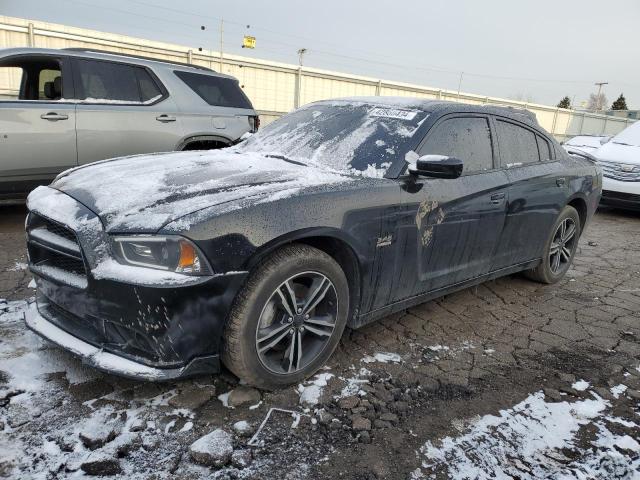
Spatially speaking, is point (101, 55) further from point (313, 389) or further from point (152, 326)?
point (313, 389)

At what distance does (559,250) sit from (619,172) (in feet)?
17.1

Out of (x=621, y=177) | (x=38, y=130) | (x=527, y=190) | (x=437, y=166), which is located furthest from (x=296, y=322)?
(x=621, y=177)

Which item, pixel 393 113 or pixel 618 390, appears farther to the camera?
pixel 393 113

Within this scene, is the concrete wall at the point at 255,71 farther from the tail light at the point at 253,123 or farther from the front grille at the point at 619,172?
the front grille at the point at 619,172

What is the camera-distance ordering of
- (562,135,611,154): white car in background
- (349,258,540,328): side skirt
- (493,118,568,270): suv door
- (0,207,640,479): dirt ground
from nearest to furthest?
1. (0,207,640,479): dirt ground
2. (349,258,540,328): side skirt
3. (493,118,568,270): suv door
4. (562,135,611,154): white car in background

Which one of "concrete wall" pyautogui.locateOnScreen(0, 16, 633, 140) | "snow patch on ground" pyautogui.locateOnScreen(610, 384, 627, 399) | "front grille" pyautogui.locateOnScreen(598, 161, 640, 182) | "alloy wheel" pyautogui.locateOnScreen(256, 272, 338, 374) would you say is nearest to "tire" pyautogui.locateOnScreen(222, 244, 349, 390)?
"alloy wheel" pyautogui.locateOnScreen(256, 272, 338, 374)

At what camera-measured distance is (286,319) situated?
2.65 meters

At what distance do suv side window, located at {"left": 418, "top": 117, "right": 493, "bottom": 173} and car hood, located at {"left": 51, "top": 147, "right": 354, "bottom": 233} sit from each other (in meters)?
0.79

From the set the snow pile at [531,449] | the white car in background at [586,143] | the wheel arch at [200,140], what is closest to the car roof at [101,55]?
the wheel arch at [200,140]

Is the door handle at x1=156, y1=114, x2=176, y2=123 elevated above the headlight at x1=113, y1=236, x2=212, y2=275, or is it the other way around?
the door handle at x1=156, y1=114, x2=176, y2=123

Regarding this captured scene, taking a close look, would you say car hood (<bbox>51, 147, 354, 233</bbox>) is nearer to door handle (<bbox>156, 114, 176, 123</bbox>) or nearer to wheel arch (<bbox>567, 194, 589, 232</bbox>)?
door handle (<bbox>156, 114, 176, 123</bbox>)

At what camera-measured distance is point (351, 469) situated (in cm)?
214

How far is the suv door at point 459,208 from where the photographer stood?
3199mm

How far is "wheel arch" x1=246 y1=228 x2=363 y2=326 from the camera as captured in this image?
2.46 meters
